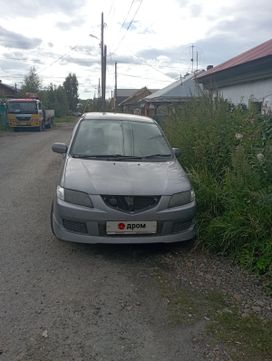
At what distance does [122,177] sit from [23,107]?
24.7m

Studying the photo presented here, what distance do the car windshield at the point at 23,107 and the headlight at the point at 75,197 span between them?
24484mm

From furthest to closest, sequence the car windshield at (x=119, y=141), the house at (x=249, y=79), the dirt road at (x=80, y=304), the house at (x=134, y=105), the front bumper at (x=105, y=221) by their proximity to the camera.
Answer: the house at (x=134, y=105) < the house at (x=249, y=79) < the car windshield at (x=119, y=141) < the front bumper at (x=105, y=221) < the dirt road at (x=80, y=304)

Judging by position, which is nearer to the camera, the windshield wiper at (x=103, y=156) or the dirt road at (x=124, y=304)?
the dirt road at (x=124, y=304)

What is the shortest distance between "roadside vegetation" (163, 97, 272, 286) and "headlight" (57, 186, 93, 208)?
1.47 metres

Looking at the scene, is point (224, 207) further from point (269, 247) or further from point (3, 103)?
point (3, 103)

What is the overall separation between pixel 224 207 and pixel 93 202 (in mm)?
1707

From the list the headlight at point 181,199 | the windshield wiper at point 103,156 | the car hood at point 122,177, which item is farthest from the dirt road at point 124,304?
the windshield wiper at point 103,156

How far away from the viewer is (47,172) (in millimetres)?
10070

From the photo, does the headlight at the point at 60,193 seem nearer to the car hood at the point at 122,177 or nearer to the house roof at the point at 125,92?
the car hood at the point at 122,177

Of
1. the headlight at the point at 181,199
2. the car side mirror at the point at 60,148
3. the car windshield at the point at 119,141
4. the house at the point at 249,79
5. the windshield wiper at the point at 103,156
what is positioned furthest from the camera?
the house at the point at 249,79

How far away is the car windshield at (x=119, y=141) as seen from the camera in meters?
5.19

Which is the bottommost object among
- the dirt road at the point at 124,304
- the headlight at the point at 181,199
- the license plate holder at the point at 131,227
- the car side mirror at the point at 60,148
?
the dirt road at the point at 124,304

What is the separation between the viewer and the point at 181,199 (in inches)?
171

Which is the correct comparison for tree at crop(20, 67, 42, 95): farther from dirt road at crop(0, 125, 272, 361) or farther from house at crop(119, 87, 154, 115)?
dirt road at crop(0, 125, 272, 361)
